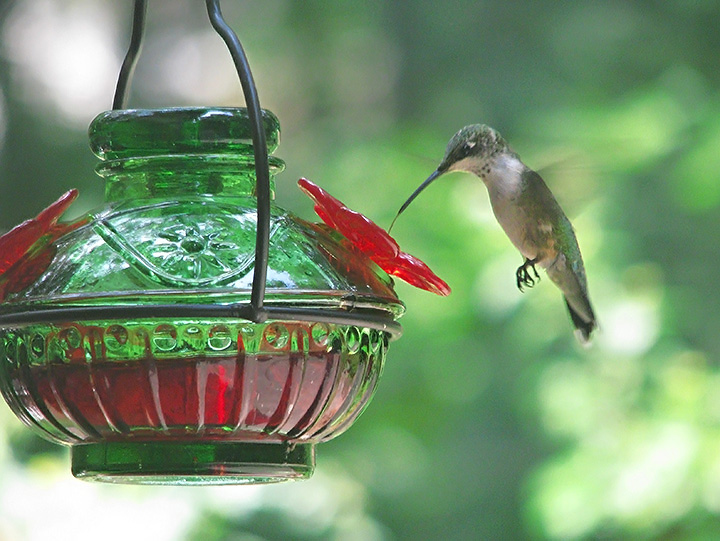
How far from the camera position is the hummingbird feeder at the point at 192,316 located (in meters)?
1.39

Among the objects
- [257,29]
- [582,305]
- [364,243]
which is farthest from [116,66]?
[364,243]

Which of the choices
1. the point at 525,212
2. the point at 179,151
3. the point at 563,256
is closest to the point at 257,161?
the point at 179,151

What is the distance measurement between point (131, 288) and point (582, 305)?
1.50m

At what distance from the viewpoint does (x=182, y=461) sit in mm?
1458

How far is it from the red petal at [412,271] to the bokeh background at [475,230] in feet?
2.21

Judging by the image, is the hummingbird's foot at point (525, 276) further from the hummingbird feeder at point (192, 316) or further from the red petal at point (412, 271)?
the hummingbird feeder at point (192, 316)

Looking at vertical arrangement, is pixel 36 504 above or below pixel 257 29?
below

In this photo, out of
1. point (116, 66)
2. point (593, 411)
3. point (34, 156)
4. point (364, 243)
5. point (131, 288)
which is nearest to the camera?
point (131, 288)

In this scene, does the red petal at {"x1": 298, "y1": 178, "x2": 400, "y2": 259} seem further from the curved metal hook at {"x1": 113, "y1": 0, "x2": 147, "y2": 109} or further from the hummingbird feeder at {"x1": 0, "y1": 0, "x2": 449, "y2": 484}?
the curved metal hook at {"x1": 113, "y1": 0, "x2": 147, "y2": 109}

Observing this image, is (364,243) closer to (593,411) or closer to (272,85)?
(593,411)

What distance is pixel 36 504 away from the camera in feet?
11.4

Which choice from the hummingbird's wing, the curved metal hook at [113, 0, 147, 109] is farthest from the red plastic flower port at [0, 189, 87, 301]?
the hummingbird's wing

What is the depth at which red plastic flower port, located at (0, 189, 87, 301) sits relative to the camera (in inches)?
59.7

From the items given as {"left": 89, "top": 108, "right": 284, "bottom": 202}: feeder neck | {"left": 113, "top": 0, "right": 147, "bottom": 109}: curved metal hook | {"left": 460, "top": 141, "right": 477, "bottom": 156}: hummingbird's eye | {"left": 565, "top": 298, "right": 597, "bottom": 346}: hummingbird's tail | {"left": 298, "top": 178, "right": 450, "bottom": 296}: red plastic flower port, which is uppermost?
{"left": 460, "top": 141, "right": 477, "bottom": 156}: hummingbird's eye
